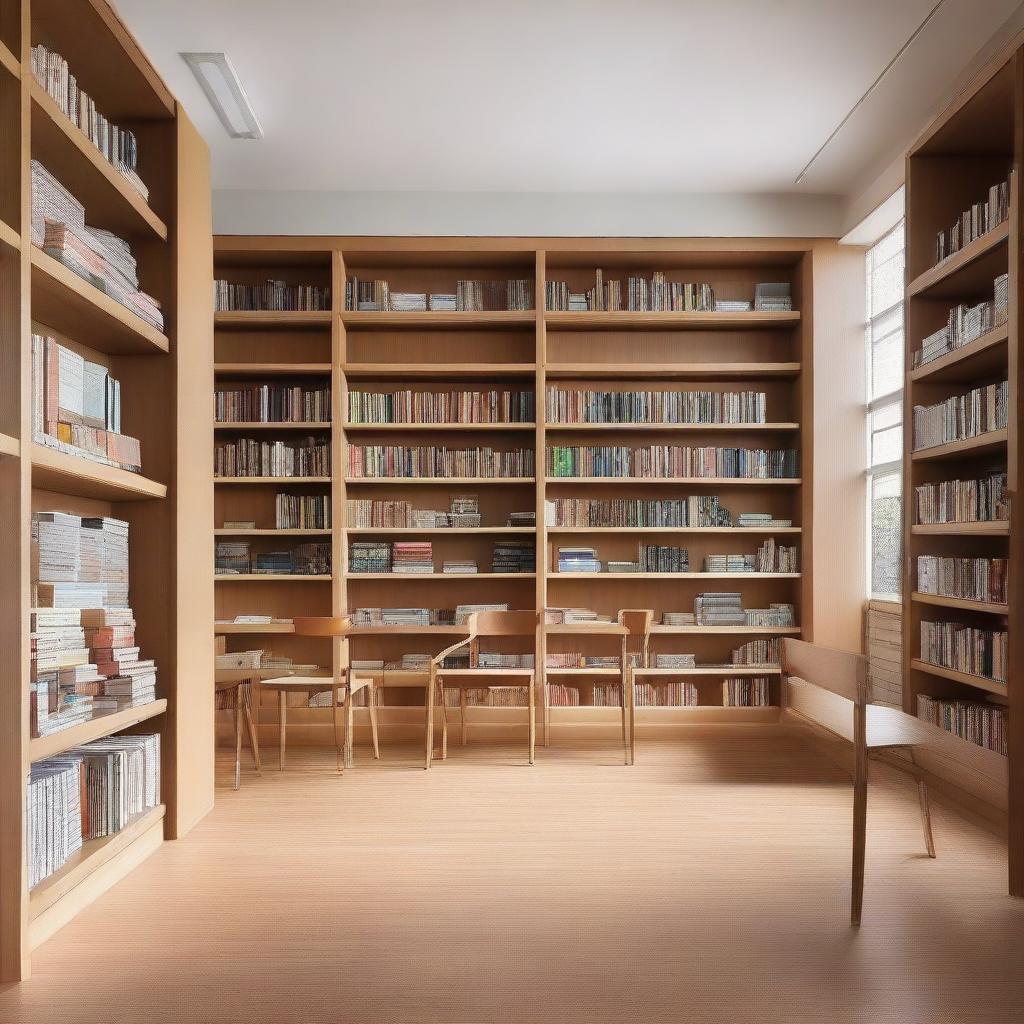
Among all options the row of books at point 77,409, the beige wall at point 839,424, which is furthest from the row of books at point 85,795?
the beige wall at point 839,424

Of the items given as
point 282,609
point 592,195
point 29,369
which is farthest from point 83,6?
point 282,609

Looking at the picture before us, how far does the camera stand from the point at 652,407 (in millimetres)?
5945

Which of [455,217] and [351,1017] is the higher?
[455,217]

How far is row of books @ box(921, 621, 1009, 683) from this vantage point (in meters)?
3.78

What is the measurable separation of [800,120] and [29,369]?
416 centimetres

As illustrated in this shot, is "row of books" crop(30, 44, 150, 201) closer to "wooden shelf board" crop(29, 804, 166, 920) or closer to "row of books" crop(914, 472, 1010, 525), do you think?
"wooden shelf board" crop(29, 804, 166, 920)

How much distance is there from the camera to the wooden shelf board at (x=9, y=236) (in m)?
2.38

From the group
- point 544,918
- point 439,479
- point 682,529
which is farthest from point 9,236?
point 682,529

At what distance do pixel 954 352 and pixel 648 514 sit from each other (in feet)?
7.74

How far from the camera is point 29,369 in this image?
2551mm

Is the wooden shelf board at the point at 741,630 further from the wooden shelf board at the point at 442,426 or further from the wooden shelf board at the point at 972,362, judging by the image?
the wooden shelf board at the point at 972,362

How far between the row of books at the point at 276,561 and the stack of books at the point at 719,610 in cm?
256

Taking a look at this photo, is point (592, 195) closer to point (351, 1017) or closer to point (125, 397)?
point (125, 397)

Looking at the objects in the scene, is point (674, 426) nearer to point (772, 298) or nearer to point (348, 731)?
point (772, 298)
